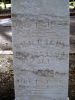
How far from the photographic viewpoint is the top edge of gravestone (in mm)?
3471

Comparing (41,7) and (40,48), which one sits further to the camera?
(40,48)

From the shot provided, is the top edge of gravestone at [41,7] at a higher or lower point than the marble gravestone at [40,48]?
higher

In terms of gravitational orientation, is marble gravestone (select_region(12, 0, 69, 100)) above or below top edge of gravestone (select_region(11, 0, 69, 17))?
below

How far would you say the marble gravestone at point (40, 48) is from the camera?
350cm

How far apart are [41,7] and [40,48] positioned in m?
0.54

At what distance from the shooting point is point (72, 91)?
15.5 feet

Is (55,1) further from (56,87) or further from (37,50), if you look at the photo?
(56,87)

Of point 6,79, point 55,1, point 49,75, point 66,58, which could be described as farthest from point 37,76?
point 6,79

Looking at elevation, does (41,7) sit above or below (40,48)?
above

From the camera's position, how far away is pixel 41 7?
11.4 ft

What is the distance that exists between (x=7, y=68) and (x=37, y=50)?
2.24 m

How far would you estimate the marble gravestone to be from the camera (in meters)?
3.50

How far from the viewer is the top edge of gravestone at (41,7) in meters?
3.47

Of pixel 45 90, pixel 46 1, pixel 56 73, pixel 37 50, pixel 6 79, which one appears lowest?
pixel 6 79
